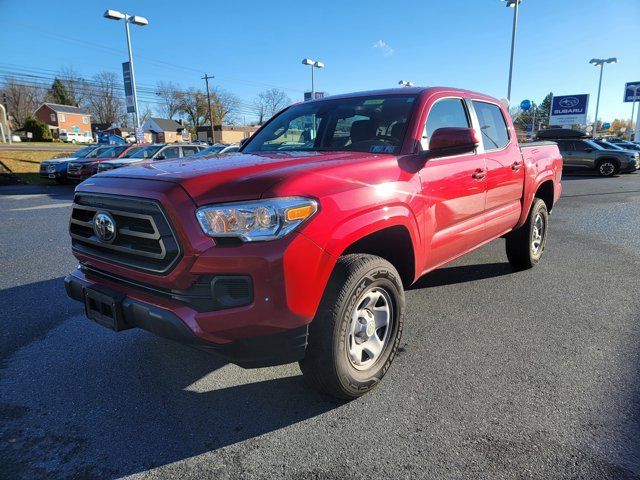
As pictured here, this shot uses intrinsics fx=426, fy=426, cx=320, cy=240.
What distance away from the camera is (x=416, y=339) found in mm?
3494

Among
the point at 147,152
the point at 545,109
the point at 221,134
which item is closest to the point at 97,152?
→ the point at 147,152

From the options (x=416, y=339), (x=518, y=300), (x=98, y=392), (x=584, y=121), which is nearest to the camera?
(x=98, y=392)

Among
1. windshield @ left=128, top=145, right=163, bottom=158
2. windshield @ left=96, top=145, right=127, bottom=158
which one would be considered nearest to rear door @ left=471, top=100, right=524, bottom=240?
windshield @ left=128, top=145, right=163, bottom=158

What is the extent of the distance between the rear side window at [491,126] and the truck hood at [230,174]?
1.88 metres

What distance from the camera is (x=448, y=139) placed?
9.59 ft

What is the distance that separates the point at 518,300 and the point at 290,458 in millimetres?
3078

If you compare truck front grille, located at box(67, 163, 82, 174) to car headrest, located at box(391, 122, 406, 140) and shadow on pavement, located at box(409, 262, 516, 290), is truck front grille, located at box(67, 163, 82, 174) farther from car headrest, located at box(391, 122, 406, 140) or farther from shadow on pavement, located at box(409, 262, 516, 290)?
car headrest, located at box(391, 122, 406, 140)

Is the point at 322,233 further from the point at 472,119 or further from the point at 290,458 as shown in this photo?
the point at 472,119

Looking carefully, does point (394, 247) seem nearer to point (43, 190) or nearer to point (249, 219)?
point (249, 219)

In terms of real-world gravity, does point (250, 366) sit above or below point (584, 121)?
below

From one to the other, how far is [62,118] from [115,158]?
83762 millimetres

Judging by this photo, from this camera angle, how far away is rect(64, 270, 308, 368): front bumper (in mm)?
2137

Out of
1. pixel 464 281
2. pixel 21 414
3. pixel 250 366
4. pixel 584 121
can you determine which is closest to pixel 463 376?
pixel 250 366

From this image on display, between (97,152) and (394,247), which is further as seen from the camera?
(97,152)
